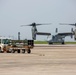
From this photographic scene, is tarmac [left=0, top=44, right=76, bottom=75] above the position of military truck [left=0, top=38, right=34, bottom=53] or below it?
below

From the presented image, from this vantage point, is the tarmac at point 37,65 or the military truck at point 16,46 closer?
the tarmac at point 37,65

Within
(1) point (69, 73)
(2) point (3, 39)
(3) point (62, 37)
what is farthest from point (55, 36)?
(1) point (69, 73)

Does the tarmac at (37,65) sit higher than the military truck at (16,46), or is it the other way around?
the military truck at (16,46)

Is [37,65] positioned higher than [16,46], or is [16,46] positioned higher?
[16,46]

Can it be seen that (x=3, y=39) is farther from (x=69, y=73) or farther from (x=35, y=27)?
(x=35, y=27)

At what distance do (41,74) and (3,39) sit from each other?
36366 millimetres

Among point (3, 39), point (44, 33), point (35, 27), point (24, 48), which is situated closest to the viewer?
point (24, 48)

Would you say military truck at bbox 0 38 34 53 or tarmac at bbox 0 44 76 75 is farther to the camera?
military truck at bbox 0 38 34 53

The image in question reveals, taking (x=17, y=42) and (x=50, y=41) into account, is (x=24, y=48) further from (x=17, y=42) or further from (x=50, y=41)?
(x=50, y=41)

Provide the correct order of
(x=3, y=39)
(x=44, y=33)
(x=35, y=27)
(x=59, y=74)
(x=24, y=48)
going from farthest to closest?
(x=44, y=33)
(x=35, y=27)
(x=3, y=39)
(x=24, y=48)
(x=59, y=74)

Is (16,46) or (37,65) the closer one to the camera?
(37,65)

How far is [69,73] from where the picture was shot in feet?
66.3

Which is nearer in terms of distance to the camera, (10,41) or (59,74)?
(59,74)

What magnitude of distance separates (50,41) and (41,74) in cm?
12676
